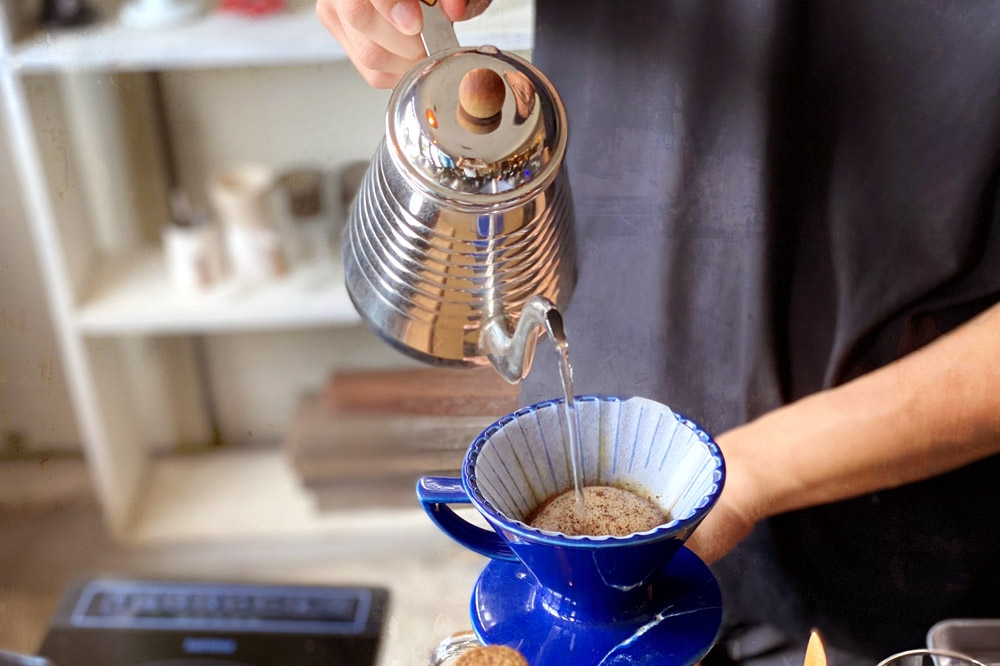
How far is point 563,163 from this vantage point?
1.32ft

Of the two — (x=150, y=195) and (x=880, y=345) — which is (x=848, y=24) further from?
(x=150, y=195)

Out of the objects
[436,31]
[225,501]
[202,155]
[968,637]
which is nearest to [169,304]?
[202,155]

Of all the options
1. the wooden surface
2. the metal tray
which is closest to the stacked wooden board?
the wooden surface

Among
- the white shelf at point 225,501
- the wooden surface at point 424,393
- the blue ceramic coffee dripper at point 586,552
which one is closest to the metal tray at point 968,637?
the blue ceramic coffee dripper at point 586,552

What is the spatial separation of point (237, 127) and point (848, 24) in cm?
41

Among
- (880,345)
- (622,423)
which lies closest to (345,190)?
(622,423)

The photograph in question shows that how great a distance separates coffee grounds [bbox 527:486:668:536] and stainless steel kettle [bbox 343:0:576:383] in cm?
7

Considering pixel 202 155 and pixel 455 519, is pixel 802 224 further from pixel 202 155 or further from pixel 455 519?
pixel 202 155

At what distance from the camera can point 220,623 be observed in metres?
0.74

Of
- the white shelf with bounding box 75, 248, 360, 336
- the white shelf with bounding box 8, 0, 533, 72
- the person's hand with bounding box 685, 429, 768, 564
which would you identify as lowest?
the white shelf with bounding box 75, 248, 360, 336

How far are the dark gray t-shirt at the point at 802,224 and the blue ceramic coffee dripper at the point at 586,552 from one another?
0.32 ft

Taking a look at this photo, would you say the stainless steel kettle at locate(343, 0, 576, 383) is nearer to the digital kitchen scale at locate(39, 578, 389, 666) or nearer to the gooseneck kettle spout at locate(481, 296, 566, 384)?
the gooseneck kettle spout at locate(481, 296, 566, 384)

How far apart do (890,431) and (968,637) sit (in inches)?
4.7

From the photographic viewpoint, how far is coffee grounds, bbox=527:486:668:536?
0.36 metres
